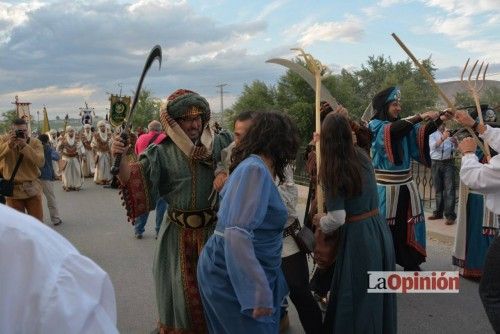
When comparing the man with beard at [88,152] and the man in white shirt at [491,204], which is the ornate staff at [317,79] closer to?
the man in white shirt at [491,204]

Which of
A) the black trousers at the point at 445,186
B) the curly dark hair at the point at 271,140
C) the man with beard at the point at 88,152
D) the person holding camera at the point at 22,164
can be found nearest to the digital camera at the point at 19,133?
the person holding camera at the point at 22,164

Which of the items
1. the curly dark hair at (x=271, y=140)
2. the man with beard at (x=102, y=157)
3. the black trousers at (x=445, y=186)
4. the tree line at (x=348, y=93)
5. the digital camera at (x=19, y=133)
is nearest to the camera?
the curly dark hair at (x=271, y=140)

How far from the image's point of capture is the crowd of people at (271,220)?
7.03 feet

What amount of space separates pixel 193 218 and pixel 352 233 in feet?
3.37

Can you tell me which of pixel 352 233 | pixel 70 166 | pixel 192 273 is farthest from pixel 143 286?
pixel 70 166

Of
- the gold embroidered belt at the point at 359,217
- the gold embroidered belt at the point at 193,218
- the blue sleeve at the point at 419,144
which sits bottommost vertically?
the gold embroidered belt at the point at 359,217

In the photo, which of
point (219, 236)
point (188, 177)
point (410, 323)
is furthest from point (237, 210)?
point (410, 323)

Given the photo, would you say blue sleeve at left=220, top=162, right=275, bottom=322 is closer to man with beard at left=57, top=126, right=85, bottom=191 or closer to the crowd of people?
the crowd of people

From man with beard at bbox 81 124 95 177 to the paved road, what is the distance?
791 cm

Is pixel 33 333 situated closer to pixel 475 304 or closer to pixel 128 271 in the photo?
pixel 475 304

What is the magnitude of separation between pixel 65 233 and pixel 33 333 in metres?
7.90

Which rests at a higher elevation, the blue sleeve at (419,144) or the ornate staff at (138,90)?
the ornate staff at (138,90)

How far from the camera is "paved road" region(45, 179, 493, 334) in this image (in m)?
4.13

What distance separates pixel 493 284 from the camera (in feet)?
9.26
